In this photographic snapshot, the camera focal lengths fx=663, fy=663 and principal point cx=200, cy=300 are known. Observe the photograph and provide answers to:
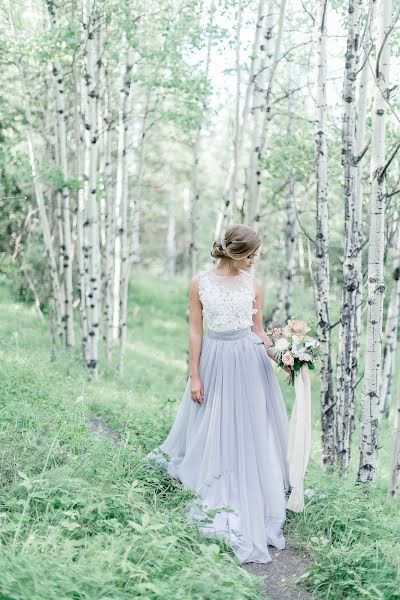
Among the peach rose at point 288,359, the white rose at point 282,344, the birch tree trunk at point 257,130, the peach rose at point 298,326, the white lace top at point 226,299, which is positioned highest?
the birch tree trunk at point 257,130

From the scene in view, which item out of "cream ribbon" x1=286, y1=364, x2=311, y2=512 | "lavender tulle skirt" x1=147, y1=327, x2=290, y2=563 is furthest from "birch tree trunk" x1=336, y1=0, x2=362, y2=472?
"lavender tulle skirt" x1=147, y1=327, x2=290, y2=563

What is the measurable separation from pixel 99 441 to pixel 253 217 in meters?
4.04

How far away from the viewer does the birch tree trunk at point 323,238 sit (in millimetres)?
6137

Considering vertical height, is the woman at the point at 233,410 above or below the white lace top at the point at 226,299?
below

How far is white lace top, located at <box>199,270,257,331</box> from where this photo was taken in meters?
4.67

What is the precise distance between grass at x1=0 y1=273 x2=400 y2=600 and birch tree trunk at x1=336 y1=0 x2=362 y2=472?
894 mm

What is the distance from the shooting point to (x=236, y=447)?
15.1ft

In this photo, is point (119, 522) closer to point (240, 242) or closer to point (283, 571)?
point (283, 571)

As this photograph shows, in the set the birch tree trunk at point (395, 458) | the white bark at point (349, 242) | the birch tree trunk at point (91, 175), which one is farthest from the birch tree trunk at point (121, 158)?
the birch tree trunk at point (395, 458)

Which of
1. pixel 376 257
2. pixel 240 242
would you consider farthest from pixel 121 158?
pixel 240 242

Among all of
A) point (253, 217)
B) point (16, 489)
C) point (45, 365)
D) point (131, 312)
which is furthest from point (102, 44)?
point (131, 312)

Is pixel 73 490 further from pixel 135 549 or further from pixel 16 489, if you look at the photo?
pixel 135 549

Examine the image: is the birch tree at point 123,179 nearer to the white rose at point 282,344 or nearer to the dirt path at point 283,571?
the white rose at point 282,344

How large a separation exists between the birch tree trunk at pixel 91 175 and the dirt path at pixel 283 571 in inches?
185
